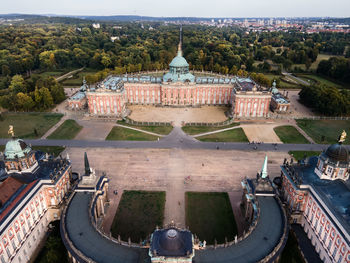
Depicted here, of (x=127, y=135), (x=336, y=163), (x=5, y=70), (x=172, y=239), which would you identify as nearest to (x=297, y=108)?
(x=336, y=163)

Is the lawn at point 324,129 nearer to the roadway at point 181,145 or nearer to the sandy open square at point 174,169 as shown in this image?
the roadway at point 181,145

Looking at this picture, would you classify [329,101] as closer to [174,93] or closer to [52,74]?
[174,93]

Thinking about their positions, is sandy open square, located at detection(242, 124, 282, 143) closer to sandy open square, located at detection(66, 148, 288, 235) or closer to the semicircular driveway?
sandy open square, located at detection(66, 148, 288, 235)

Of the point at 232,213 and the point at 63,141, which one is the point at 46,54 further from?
the point at 232,213

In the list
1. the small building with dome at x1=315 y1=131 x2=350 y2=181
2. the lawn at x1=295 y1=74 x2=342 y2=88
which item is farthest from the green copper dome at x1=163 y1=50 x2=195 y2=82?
the lawn at x1=295 y1=74 x2=342 y2=88

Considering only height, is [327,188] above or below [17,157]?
below

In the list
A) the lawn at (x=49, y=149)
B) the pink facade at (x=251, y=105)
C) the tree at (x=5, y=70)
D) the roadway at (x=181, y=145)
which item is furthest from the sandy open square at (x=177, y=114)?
the tree at (x=5, y=70)
